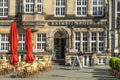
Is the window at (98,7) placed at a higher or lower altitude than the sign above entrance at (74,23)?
higher

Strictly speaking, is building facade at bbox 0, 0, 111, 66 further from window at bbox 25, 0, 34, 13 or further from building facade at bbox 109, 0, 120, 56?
building facade at bbox 109, 0, 120, 56

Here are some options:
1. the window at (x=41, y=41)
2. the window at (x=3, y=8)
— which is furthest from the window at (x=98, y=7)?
the window at (x=3, y=8)

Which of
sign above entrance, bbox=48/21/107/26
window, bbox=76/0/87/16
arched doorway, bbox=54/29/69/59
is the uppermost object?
window, bbox=76/0/87/16

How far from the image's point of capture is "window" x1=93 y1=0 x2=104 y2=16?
44156 mm

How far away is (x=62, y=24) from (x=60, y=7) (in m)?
1.92

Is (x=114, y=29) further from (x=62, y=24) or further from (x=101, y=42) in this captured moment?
(x=62, y=24)

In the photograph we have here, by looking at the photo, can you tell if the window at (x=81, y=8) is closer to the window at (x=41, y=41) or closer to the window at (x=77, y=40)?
the window at (x=77, y=40)

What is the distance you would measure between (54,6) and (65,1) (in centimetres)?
128

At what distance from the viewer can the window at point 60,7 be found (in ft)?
146

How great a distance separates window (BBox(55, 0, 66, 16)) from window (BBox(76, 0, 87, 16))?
1469 millimetres

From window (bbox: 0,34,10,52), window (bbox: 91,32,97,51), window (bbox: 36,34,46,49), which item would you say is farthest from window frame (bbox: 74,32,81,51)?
window (bbox: 0,34,10,52)

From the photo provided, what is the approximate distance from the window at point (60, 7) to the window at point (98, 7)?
3.24 meters

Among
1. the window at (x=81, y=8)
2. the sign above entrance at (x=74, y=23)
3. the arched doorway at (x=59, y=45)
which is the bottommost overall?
the arched doorway at (x=59, y=45)

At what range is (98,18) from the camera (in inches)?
1722
